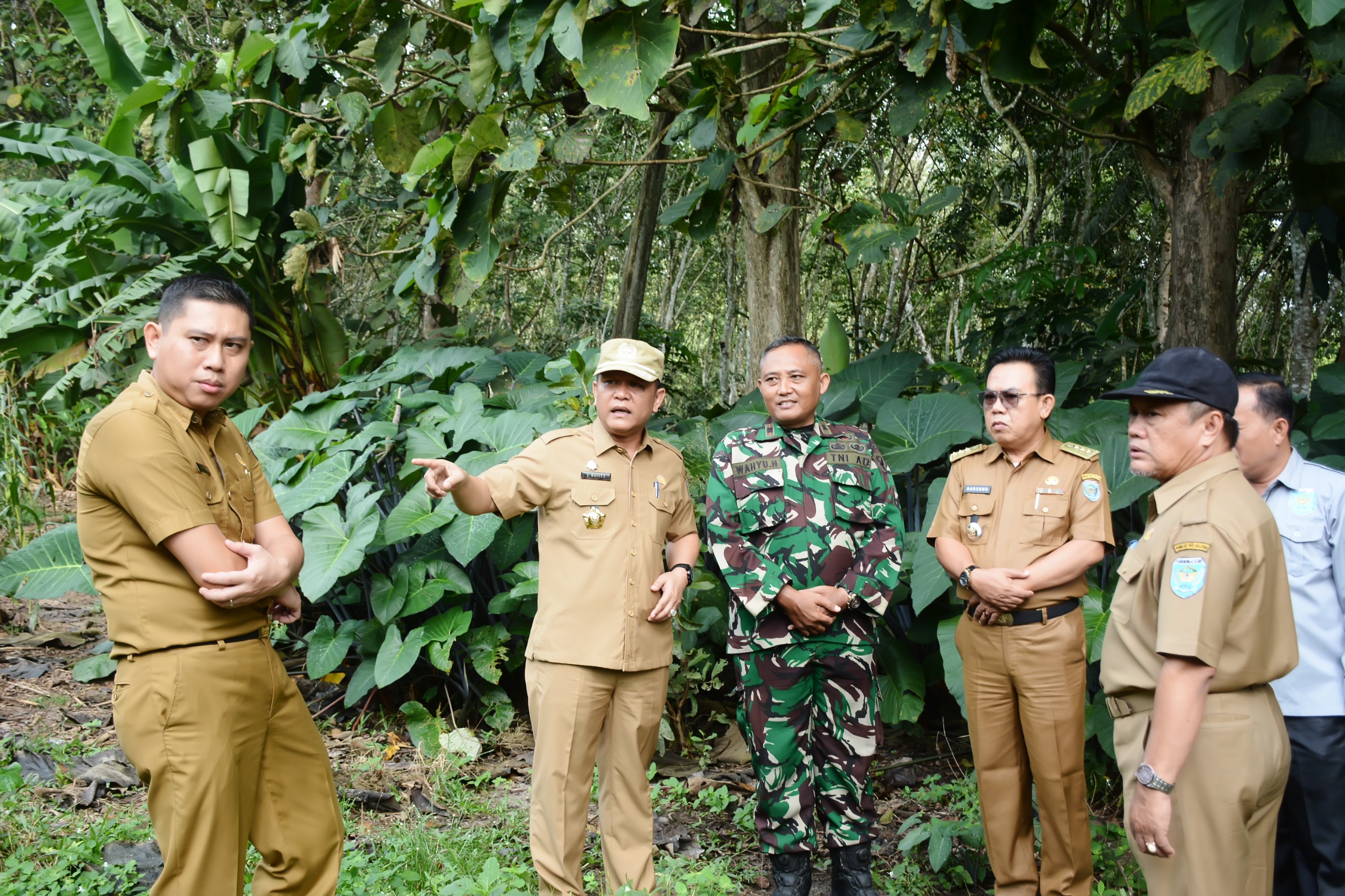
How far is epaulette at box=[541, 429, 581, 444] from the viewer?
2.69 meters

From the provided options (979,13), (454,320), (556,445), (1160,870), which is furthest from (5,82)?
(1160,870)

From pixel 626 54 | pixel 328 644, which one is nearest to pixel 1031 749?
pixel 626 54

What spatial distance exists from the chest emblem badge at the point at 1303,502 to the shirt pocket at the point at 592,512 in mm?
1689

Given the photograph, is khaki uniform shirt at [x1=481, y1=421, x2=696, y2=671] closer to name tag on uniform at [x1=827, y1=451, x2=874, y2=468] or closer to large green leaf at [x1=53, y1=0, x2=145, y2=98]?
name tag on uniform at [x1=827, y1=451, x2=874, y2=468]

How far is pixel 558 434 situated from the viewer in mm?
2721

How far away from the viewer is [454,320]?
6.80 metres

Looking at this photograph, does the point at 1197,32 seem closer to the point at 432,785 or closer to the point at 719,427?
the point at 719,427

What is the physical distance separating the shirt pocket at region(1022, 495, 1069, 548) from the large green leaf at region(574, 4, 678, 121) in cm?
155

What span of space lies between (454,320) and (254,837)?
5.06m

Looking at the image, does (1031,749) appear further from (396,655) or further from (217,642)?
(396,655)

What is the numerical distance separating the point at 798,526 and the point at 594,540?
626mm

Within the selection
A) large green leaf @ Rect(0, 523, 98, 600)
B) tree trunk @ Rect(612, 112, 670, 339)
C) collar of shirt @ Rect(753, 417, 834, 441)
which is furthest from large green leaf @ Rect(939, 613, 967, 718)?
large green leaf @ Rect(0, 523, 98, 600)

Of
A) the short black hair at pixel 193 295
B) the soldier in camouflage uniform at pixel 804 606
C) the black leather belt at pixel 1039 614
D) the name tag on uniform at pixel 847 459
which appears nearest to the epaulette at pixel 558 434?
the soldier in camouflage uniform at pixel 804 606

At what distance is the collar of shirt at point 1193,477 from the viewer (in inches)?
69.9
